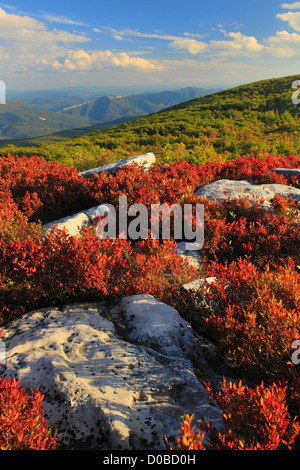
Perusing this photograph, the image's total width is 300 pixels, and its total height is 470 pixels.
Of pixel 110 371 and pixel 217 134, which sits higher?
pixel 217 134

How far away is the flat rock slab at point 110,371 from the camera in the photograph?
209cm

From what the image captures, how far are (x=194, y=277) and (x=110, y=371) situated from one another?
222cm

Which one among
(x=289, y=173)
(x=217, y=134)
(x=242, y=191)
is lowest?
(x=242, y=191)

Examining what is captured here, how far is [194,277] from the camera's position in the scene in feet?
14.4

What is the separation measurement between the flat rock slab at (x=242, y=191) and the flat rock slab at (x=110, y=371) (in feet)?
12.7

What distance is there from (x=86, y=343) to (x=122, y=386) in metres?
0.71

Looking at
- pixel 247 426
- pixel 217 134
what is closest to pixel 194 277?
pixel 247 426

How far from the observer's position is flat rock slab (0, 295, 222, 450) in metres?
2.09

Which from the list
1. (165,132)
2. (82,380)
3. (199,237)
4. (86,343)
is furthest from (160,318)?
(165,132)

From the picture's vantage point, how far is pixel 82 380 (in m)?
2.40

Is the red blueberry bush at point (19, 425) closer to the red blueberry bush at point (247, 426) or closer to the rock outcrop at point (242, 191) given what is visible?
the red blueberry bush at point (247, 426)

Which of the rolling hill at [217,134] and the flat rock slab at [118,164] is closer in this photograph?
the flat rock slab at [118,164]

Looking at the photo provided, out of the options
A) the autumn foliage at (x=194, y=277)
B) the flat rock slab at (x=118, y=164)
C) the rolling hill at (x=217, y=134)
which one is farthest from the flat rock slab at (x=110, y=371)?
the rolling hill at (x=217, y=134)

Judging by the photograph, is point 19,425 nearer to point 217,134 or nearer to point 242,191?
point 242,191
